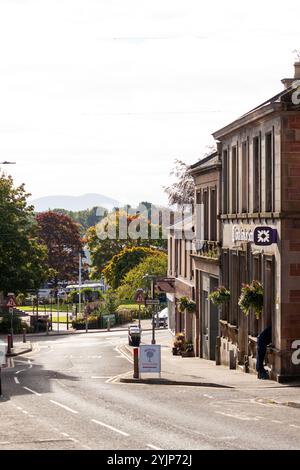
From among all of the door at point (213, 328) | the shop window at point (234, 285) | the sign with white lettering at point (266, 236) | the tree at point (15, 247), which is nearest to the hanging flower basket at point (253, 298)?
the sign with white lettering at point (266, 236)

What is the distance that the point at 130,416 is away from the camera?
84.0 feet

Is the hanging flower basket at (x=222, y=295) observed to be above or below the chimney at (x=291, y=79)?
below

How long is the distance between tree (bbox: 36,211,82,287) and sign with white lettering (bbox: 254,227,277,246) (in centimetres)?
11683

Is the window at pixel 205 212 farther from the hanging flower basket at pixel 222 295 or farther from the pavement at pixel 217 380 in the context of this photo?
the pavement at pixel 217 380

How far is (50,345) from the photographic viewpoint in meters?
71.2

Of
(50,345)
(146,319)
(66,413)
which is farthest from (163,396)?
(146,319)

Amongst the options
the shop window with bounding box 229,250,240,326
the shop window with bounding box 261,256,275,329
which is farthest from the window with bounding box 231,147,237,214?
the shop window with bounding box 261,256,275,329

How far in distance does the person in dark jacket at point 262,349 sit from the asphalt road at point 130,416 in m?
3.25

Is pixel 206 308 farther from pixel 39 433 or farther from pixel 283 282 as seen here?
pixel 39 433

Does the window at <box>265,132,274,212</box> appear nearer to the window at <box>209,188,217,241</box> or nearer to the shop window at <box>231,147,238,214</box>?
the shop window at <box>231,147,238,214</box>

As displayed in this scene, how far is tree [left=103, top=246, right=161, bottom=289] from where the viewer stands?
12838 cm

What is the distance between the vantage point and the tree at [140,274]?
11556cm

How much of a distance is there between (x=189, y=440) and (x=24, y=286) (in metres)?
68.5

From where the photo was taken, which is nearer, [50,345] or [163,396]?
[163,396]
